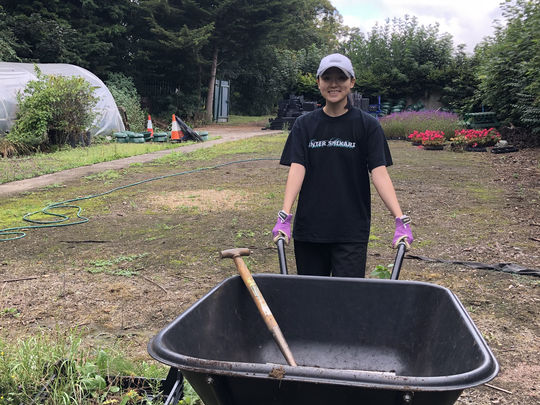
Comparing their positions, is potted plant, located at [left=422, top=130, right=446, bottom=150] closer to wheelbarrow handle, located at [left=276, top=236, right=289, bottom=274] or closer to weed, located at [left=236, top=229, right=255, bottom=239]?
weed, located at [left=236, top=229, right=255, bottom=239]

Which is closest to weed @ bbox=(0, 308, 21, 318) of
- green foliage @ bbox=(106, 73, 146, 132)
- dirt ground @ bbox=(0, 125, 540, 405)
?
dirt ground @ bbox=(0, 125, 540, 405)

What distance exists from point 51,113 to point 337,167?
40.1 ft

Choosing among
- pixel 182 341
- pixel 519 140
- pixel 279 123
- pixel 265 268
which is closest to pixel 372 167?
pixel 182 341

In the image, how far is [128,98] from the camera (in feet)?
70.9

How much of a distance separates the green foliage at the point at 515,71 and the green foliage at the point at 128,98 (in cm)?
1220

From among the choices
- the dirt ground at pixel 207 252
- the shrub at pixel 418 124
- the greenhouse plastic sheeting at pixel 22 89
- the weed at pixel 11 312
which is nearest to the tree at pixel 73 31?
the greenhouse plastic sheeting at pixel 22 89

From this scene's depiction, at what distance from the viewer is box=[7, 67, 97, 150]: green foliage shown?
12.8 metres

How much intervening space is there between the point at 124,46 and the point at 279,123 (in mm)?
9205

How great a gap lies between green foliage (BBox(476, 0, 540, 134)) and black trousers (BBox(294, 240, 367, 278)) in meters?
9.75

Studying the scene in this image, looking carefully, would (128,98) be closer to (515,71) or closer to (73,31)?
(73,31)

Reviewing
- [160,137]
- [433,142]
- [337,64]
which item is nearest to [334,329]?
[337,64]

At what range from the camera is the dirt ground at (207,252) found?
3.24m

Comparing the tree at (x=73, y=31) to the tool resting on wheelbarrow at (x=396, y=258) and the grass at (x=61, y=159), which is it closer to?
the grass at (x=61, y=159)

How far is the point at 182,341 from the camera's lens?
162 cm
